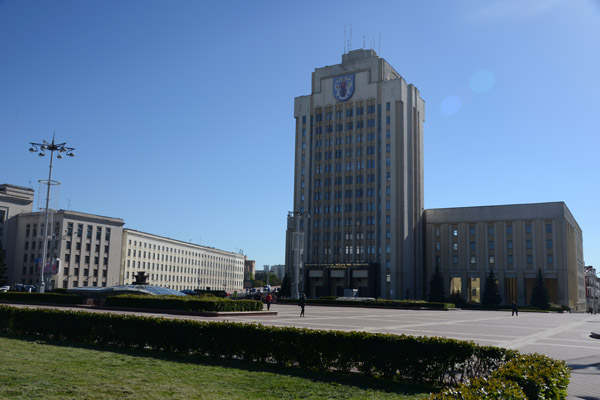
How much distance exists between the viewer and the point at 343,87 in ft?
298

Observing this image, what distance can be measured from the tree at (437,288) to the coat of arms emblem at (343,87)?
3362 centimetres

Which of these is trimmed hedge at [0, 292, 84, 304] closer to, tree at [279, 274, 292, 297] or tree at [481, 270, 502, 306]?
tree at [279, 274, 292, 297]

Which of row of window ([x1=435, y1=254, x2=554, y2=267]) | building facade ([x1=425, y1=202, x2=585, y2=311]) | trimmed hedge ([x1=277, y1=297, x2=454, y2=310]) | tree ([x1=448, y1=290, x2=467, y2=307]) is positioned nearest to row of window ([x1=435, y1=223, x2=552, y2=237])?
building facade ([x1=425, y1=202, x2=585, y2=311])

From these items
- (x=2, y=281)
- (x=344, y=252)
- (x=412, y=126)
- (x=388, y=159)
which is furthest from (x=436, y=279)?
(x=2, y=281)

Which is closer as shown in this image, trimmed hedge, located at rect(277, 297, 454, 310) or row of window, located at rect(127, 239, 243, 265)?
trimmed hedge, located at rect(277, 297, 454, 310)

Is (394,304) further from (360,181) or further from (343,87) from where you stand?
(343,87)

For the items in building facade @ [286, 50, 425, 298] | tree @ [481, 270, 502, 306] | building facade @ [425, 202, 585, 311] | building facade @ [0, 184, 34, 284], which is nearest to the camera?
tree @ [481, 270, 502, 306]

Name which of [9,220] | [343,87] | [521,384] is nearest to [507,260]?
[343,87]

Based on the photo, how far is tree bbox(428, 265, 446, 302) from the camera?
80.8 m

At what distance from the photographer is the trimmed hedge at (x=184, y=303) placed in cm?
2951

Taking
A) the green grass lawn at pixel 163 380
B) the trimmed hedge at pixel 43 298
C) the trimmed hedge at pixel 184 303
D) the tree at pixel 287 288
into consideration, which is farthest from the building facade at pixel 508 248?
the green grass lawn at pixel 163 380

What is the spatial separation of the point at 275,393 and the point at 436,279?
252 feet

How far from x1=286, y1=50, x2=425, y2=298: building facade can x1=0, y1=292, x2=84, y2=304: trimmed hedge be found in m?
46.4

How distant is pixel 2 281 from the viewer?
284 feet
